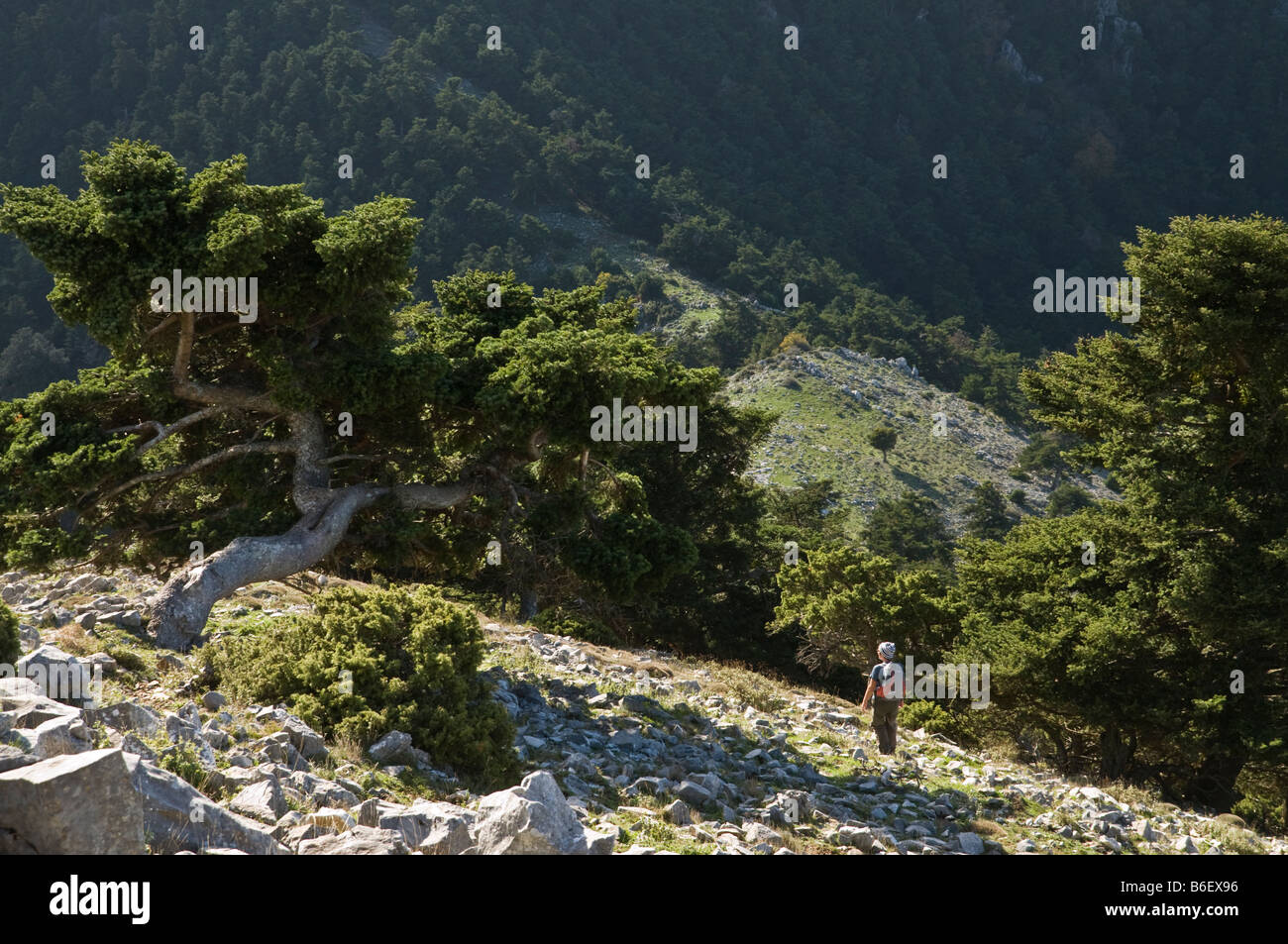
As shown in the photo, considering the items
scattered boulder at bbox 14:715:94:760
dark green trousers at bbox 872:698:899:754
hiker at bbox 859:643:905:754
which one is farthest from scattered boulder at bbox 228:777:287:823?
dark green trousers at bbox 872:698:899:754

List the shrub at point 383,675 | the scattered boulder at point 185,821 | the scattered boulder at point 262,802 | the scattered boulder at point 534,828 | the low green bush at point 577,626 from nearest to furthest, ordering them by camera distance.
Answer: the scattered boulder at point 185,821, the scattered boulder at point 534,828, the scattered boulder at point 262,802, the shrub at point 383,675, the low green bush at point 577,626

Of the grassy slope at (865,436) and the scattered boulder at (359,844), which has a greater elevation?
the grassy slope at (865,436)

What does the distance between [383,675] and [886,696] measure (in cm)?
699

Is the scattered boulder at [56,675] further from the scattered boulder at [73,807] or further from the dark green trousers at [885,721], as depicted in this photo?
the dark green trousers at [885,721]

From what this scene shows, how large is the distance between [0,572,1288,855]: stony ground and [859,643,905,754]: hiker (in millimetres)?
343

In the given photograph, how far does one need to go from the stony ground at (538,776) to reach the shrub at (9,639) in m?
0.24

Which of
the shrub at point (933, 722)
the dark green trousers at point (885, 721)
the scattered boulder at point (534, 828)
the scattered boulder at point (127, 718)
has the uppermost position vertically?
the scattered boulder at point (127, 718)

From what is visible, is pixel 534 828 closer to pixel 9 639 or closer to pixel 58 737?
pixel 58 737

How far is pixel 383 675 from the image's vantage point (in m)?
11.1

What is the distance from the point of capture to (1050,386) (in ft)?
89.4

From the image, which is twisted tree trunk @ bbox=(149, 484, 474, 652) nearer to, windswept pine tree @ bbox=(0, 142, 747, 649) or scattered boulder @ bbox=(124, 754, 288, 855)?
windswept pine tree @ bbox=(0, 142, 747, 649)

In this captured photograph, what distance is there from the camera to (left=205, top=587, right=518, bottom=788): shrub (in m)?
10.5

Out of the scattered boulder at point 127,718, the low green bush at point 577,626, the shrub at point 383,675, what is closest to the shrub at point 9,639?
the scattered boulder at point 127,718

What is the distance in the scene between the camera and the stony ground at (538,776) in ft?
22.1
